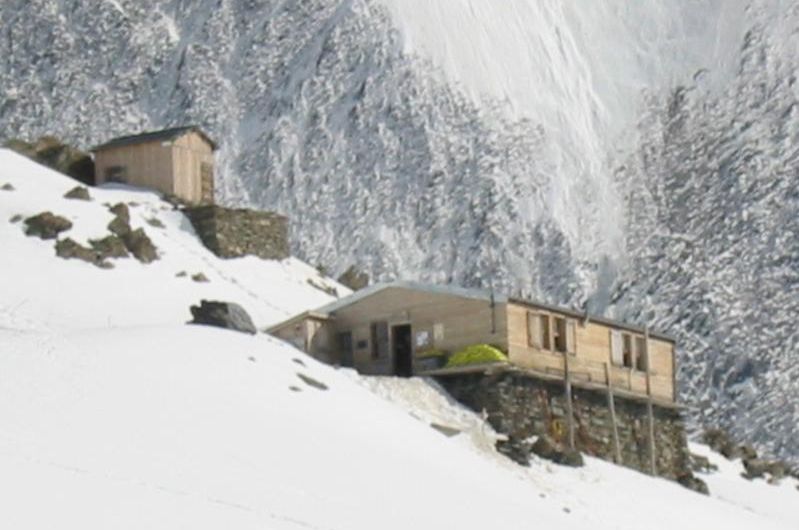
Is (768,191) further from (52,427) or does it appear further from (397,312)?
(52,427)

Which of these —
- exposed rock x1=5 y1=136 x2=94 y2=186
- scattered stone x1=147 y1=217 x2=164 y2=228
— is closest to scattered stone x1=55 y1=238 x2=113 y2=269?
scattered stone x1=147 y1=217 x2=164 y2=228

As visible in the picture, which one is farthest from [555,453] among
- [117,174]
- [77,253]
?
[117,174]

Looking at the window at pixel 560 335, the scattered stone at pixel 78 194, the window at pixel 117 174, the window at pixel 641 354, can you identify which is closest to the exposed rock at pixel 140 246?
the scattered stone at pixel 78 194

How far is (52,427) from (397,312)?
2322cm

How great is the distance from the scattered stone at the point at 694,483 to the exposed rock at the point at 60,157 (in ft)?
98.2

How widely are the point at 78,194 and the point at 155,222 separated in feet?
11.7

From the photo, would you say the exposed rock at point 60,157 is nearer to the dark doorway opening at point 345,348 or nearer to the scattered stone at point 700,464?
the dark doorway opening at point 345,348

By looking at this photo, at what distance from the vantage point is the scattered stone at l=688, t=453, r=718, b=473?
6125cm

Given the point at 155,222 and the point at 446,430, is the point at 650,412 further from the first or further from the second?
the point at 155,222

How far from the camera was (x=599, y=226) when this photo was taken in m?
98.8

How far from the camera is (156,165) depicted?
7431cm

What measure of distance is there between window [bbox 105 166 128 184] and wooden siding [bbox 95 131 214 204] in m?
0.08

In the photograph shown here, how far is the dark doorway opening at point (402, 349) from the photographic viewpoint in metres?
55.2

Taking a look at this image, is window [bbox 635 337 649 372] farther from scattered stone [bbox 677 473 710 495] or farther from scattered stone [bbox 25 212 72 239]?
scattered stone [bbox 25 212 72 239]
